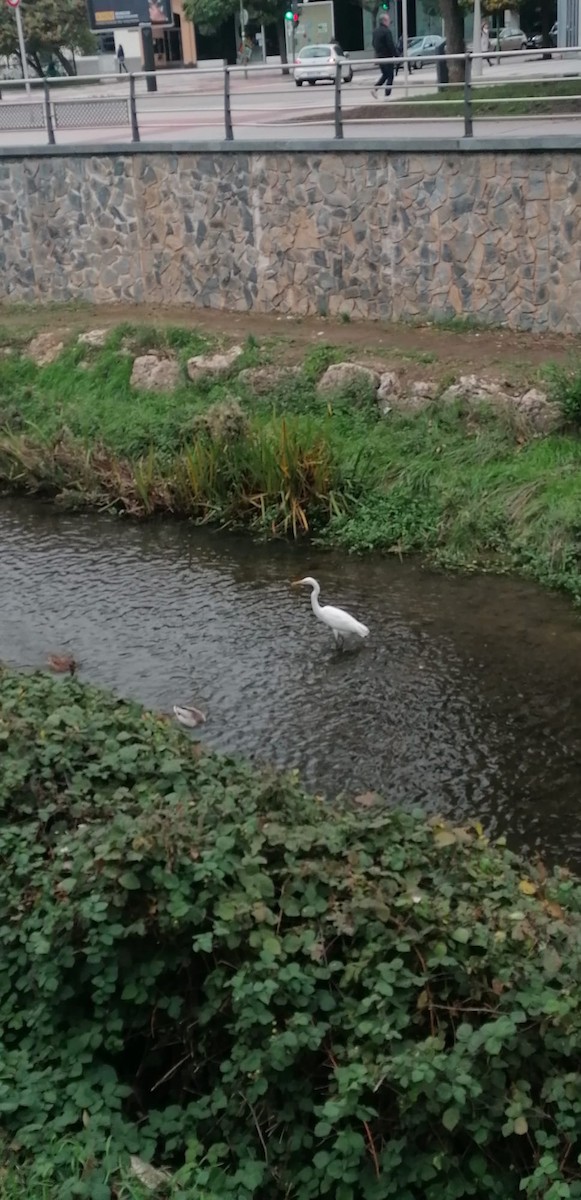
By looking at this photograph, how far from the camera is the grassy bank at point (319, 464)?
11.7m

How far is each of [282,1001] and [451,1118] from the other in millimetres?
736

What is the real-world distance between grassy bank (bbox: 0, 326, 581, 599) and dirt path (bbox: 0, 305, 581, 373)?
0.20 metres

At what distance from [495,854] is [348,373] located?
8745 mm

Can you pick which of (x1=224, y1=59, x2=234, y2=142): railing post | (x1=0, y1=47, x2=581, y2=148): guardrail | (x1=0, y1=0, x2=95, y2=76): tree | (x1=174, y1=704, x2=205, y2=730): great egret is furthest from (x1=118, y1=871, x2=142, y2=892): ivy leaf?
(x1=0, y1=0, x2=95, y2=76): tree

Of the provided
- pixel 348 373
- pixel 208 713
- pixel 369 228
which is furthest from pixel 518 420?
pixel 208 713

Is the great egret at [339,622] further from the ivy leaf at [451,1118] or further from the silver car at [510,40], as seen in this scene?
the silver car at [510,40]

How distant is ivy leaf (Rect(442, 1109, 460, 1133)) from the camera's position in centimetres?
408

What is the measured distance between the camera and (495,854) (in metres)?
5.76

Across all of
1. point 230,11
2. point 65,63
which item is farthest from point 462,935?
point 230,11

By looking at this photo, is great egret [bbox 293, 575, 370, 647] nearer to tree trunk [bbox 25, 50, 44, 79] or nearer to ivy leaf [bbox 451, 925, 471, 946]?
ivy leaf [bbox 451, 925, 471, 946]

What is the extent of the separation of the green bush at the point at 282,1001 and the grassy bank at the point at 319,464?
614 centimetres

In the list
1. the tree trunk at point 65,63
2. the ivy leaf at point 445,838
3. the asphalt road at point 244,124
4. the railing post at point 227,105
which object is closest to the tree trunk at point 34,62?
the tree trunk at point 65,63

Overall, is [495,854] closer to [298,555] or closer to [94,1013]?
[94,1013]

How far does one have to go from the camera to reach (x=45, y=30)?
48.5 meters
